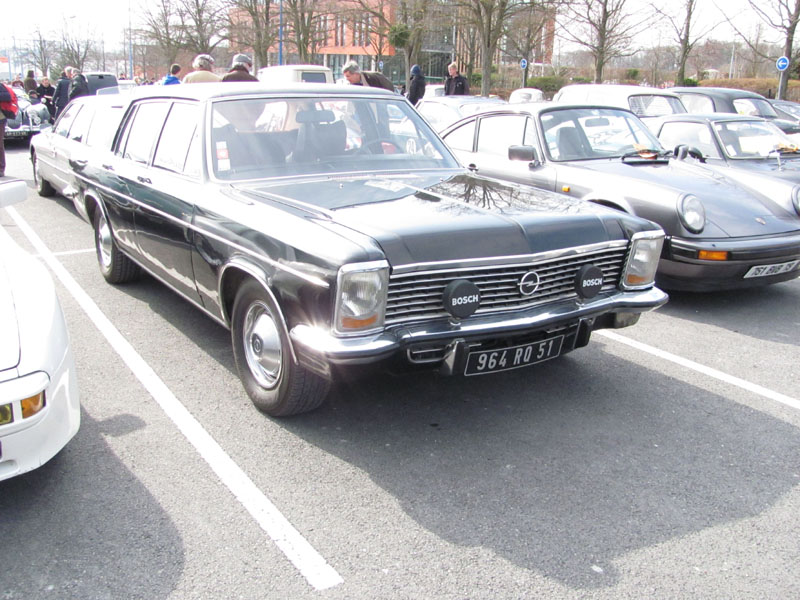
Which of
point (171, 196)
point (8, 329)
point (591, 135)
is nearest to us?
point (8, 329)

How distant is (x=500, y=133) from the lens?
23.5 feet

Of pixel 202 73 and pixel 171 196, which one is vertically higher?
pixel 202 73

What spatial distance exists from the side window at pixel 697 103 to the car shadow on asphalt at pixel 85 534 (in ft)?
36.8

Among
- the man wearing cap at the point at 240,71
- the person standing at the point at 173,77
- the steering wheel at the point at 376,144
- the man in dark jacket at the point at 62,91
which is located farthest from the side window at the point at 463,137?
the man in dark jacket at the point at 62,91

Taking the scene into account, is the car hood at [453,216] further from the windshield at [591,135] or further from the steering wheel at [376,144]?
the windshield at [591,135]

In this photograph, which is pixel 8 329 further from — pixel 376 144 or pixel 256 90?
pixel 376 144

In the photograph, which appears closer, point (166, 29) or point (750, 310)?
point (750, 310)

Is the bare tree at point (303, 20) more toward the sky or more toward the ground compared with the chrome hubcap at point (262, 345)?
more toward the sky

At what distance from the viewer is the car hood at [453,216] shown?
126 inches

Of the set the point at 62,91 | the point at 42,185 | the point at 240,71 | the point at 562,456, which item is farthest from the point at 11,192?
the point at 62,91

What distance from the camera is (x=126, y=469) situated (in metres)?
3.21

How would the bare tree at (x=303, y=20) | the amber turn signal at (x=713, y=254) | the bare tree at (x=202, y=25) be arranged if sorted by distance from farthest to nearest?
the bare tree at (x=202, y=25) → the bare tree at (x=303, y=20) → the amber turn signal at (x=713, y=254)

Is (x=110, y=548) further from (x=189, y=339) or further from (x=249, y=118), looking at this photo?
(x=249, y=118)

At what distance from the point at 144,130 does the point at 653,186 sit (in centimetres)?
400
